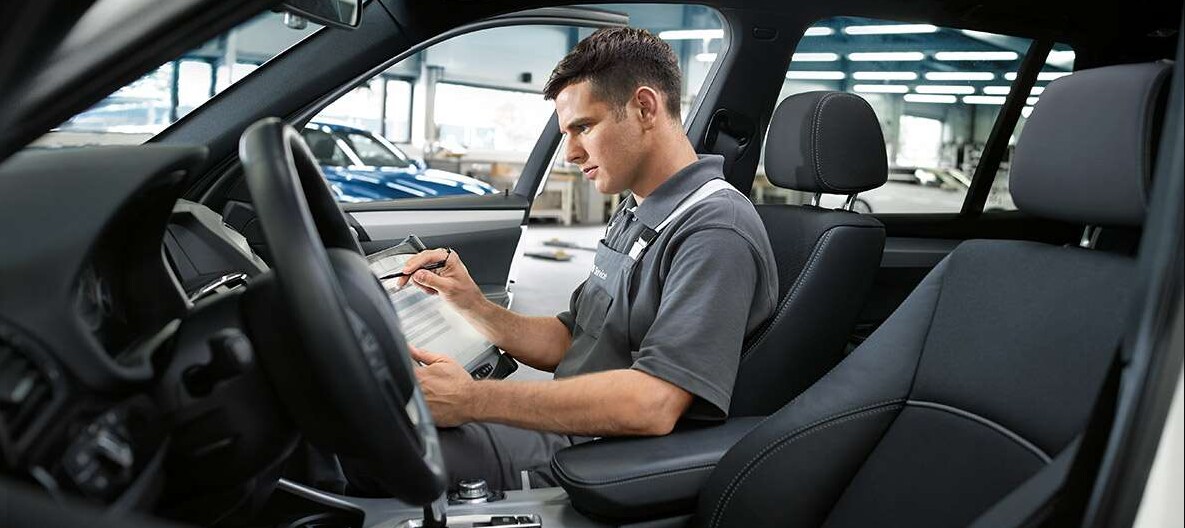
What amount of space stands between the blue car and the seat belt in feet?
6.16

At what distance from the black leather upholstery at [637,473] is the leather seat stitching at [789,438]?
9 centimetres

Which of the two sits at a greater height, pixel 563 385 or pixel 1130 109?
pixel 1130 109

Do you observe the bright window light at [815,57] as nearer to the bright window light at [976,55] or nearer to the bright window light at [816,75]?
the bright window light at [816,75]

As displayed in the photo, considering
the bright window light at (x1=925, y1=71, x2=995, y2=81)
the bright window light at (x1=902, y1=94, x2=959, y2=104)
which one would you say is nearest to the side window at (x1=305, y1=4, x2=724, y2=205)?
the bright window light at (x1=902, y1=94, x2=959, y2=104)

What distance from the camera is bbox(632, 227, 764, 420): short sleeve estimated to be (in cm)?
143

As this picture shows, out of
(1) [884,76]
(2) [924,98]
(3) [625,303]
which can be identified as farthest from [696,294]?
(2) [924,98]

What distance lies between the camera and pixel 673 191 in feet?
5.44

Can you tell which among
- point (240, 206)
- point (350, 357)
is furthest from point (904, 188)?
point (350, 357)

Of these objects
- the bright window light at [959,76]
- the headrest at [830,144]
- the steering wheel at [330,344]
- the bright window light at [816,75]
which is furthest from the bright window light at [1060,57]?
the steering wheel at [330,344]

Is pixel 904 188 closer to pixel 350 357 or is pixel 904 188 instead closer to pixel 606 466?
pixel 606 466

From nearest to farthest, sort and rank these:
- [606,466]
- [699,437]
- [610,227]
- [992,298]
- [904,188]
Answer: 1. [992,298]
2. [606,466]
3. [699,437]
4. [610,227]
5. [904,188]

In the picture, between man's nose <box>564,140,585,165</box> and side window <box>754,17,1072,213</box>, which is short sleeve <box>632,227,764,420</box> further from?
side window <box>754,17,1072,213</box>

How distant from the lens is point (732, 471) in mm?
1270

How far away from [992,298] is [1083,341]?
0.14 m
